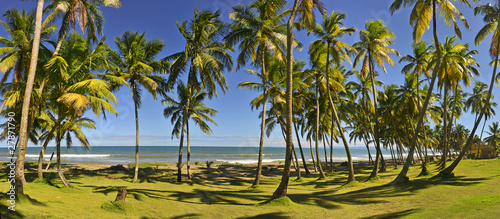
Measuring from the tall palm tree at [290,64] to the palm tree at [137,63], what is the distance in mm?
9774

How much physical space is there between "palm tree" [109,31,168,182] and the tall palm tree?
9.77 metres

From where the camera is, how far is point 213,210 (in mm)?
7738

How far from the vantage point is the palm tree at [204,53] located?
15.8 m

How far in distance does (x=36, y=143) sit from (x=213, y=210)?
73.1ft

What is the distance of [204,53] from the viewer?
15.9 m

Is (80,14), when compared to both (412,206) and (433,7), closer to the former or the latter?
(412,206)

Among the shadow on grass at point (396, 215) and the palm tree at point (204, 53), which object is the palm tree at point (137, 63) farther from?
the shadow on grass at point (396, 215)

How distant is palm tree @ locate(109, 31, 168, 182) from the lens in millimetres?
15641

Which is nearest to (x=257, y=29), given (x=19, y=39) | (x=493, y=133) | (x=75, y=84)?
(x=75, y=84)

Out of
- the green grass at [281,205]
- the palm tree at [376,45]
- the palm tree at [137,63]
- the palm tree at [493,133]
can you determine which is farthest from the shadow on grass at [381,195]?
the palm tree at [493,133]

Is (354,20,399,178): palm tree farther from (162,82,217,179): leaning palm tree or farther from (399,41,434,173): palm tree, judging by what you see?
(162,82,217,179): leaning palm tree

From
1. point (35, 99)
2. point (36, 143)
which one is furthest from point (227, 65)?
point (36, 143)

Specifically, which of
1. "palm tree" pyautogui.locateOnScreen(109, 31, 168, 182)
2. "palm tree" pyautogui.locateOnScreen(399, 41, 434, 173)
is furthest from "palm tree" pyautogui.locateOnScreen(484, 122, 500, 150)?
"palm tree" pyautogui.locateOnScreen(109, 31, 168, 182)

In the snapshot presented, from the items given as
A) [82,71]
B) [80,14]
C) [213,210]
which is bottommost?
[213,210]
